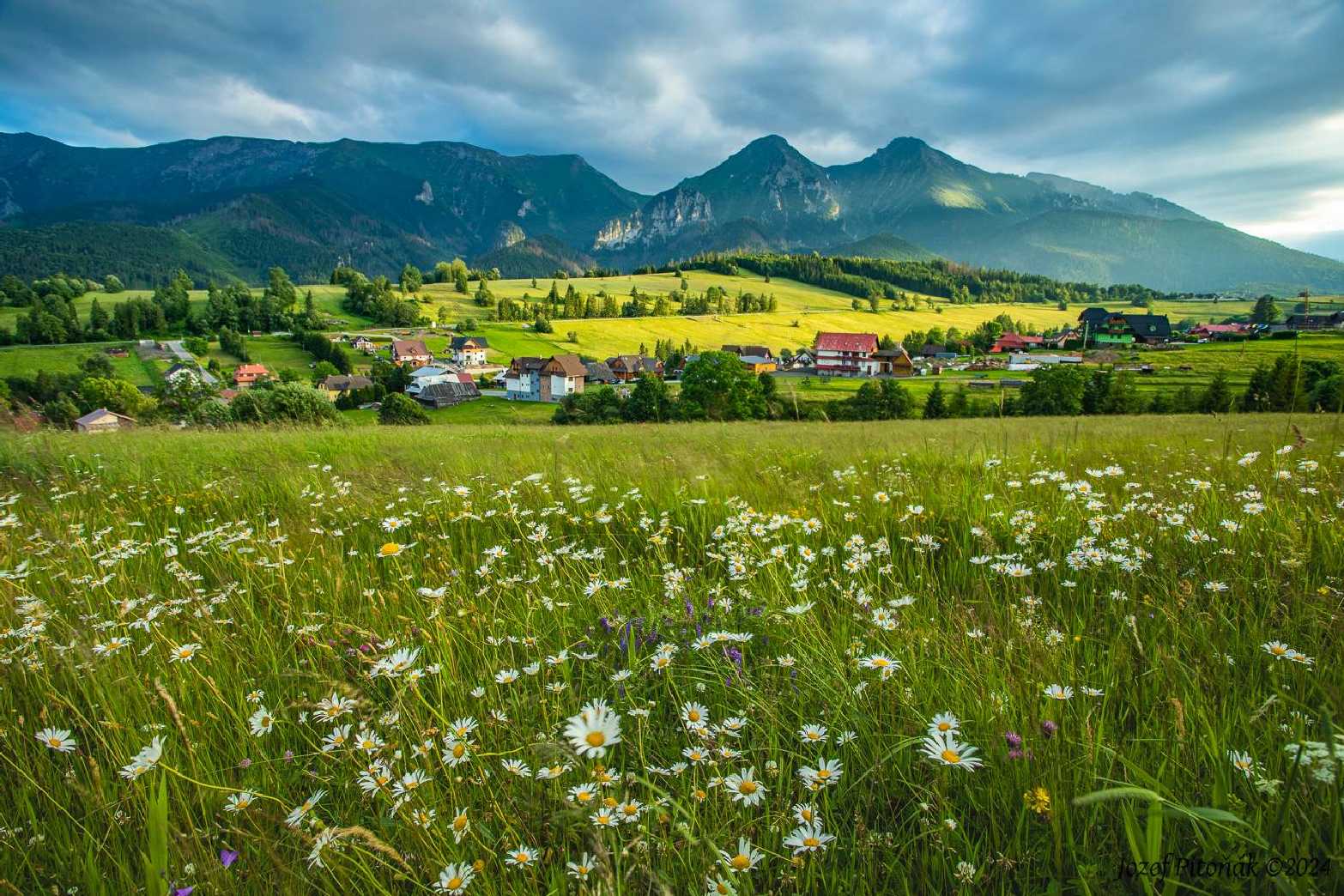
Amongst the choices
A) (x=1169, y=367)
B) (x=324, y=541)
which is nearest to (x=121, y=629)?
(x=324, y=541)

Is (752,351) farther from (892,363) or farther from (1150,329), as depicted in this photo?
(1150,329)

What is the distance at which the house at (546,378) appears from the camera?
10844 cm

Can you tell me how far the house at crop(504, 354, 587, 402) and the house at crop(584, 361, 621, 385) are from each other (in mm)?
1751

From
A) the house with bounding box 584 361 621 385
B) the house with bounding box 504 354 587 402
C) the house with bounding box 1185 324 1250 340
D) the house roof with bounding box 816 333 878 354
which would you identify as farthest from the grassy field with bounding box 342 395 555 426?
the house with bounding box 1185 324 1250 340

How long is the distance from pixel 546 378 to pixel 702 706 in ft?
364

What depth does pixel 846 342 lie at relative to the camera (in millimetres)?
127188

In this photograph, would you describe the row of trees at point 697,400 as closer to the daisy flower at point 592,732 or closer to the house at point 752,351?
the daisy flower at point 592,732

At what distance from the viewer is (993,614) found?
2727 millimetres

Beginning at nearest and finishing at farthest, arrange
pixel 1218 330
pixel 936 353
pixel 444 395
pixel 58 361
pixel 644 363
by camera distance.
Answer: pixel 444 395 → pixel 58 361 → pixel 1218 330 → pixel 644 363 → pixel 936 353

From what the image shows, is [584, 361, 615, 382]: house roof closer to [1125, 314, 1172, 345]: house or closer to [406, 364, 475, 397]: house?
[406, 364, 475, 397]: house

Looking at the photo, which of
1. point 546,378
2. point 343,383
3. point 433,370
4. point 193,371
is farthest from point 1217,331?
point 193,371

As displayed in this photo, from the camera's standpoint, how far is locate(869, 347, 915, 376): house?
4693 inches

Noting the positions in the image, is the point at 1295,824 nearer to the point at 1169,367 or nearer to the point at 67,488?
the point at 67,488

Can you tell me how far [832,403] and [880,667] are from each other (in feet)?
239
